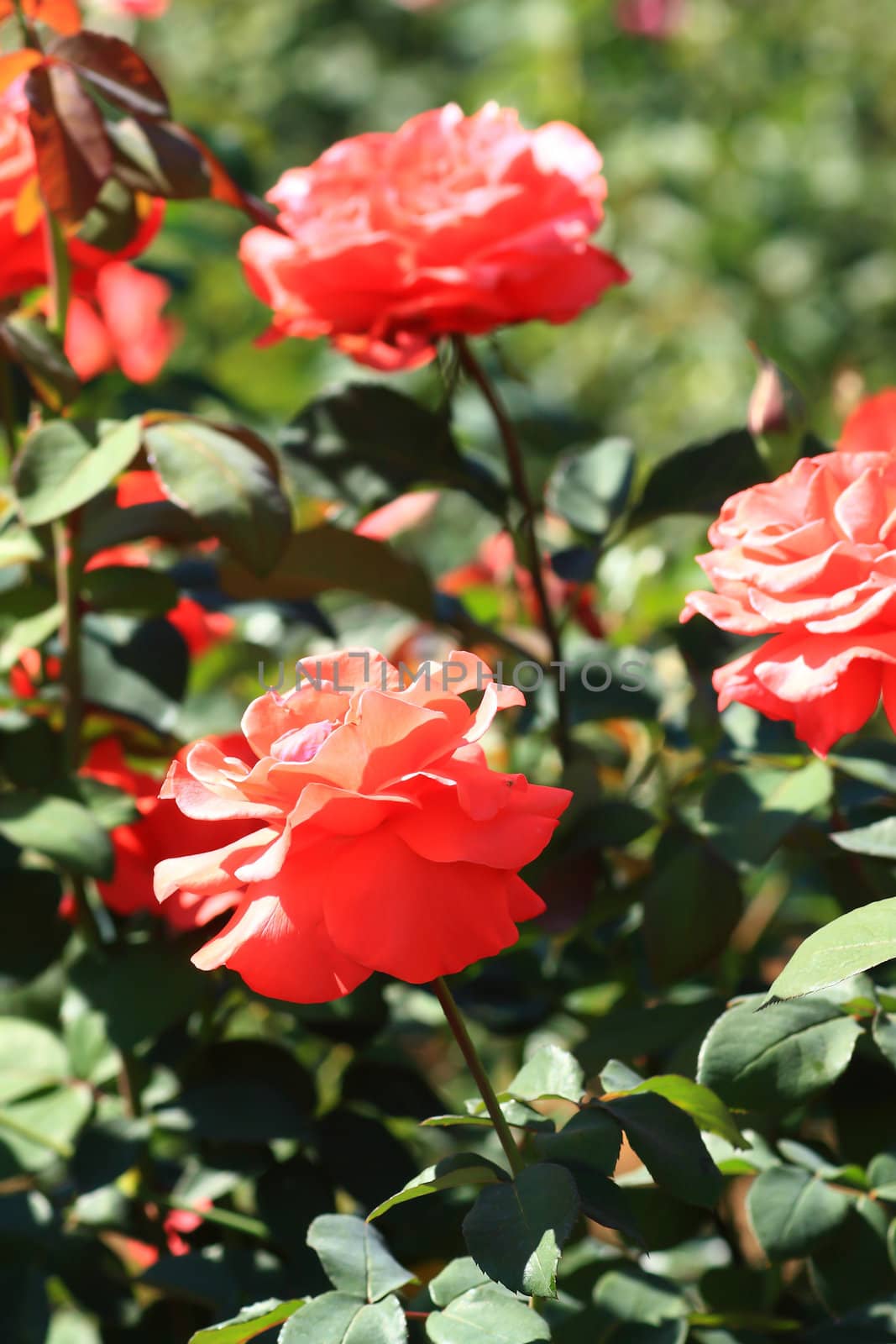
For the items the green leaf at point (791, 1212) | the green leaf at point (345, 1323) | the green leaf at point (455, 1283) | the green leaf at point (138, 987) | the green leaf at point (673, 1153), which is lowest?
the green leaf at point (791, 1212)

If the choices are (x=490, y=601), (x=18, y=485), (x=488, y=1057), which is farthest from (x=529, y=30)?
(x=18, y=485)

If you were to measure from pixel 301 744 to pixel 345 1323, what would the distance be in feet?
0.64

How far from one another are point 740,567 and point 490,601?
1.89ft

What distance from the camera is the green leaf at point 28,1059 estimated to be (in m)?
0.72

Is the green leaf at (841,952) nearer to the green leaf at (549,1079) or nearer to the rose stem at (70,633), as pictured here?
the green leaf at (549,1079)

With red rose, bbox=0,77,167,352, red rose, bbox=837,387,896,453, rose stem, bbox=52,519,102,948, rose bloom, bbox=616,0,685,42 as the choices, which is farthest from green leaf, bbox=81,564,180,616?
rose bloom, bbox=616,0,685,42

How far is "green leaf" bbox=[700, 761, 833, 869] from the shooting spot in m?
0.62

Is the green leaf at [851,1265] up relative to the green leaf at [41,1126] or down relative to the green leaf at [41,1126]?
down

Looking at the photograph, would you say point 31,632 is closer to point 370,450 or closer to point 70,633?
point 70,633

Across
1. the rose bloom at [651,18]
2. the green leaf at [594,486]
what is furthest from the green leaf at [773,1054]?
the rose bloom at [651,18]

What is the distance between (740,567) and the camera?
0.50 metres

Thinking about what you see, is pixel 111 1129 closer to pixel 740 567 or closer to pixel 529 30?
pixel 740 567

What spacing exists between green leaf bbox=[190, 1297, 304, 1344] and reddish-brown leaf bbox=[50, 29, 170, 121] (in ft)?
1.65

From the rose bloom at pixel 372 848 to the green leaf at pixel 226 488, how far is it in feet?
0.55
